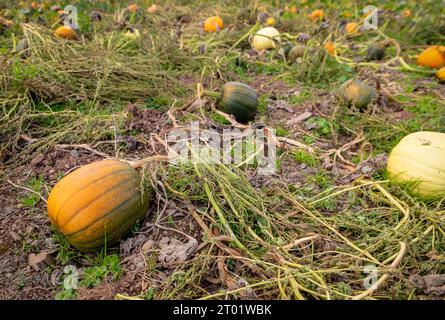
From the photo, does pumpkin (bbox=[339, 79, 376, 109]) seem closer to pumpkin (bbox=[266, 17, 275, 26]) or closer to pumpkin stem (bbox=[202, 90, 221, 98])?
pumpkin stem (bbox=[202, 90, 221, 98])

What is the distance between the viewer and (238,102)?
414 cm

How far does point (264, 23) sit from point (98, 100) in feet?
13.1

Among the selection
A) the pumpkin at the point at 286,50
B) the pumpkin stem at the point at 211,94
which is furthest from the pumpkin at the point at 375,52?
the pumpkin stem at the point at 211,94

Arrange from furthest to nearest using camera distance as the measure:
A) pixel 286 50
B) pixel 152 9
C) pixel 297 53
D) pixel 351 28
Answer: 1. pixel 152 9
2. pixel 351 28
3. pixel 286 50
4. pixel 297 53

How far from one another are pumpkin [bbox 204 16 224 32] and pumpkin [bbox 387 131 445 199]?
439 centimetres

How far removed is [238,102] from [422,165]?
73.1 inches

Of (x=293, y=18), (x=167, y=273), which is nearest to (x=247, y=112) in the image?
(x=167, y=273)

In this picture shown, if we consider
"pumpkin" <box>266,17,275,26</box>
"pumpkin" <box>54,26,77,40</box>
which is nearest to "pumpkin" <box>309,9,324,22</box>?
"pumpkin" <box>266,17,275,26</box>

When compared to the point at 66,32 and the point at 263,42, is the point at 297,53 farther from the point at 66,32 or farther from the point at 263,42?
the point at 66,32

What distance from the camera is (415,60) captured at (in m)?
6.05

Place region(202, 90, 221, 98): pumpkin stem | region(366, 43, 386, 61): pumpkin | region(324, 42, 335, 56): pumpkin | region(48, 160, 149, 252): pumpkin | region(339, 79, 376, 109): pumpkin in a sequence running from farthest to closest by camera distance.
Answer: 1. region(366, 43, 386, 61): pumpkin
2. region(324, 42, 335, 56): pumpkin
3. region(339, 79, 376, 109): pumpkin
4. region(202, 90, 221, 98): pumpkin stem
5. region(48, 160, 149, 252): pumpkin

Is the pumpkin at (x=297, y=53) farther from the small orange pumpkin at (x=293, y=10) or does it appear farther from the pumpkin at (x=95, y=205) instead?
the pumpkin at (x=95, y=205)

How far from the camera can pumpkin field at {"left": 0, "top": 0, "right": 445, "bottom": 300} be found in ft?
7.55

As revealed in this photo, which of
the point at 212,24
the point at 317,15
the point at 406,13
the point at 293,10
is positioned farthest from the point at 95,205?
the point at 406,13
